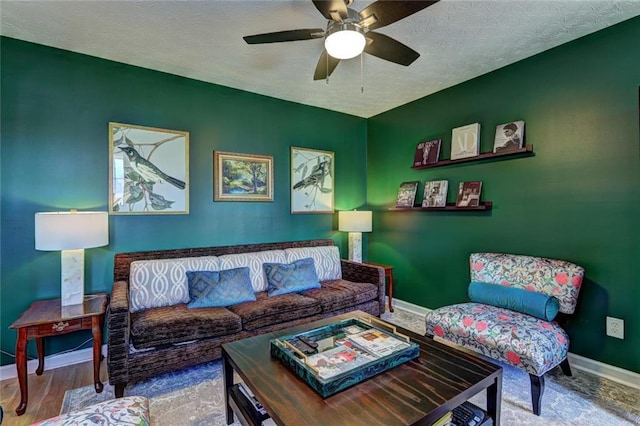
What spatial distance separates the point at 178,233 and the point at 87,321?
1.12m

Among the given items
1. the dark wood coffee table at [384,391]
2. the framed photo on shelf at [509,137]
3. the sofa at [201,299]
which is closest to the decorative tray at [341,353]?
the dark wood coffee table at [384,391]

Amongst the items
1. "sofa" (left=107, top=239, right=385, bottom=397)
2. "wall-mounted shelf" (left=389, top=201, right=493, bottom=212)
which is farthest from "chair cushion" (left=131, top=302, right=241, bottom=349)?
"wall-mounted shelf" (left=389, top=201, right=493, bottom=212)

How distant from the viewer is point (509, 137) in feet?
9.36

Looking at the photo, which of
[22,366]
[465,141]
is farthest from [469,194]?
[22,366]

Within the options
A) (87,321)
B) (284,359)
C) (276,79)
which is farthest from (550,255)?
(87,321)

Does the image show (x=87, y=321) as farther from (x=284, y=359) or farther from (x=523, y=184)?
(x=523, y=184)

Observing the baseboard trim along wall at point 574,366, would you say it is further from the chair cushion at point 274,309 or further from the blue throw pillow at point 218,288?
the chair cushion at point 274,309

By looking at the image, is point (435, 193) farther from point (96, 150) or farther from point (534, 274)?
point (96, 150)

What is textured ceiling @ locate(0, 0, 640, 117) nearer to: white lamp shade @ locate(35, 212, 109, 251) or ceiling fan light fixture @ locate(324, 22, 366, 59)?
ceiling fan light fixture @ locate(324, 22, 366, 59)

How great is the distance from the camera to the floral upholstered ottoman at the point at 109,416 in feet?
3.96

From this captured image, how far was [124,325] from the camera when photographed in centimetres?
203

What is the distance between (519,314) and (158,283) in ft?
9.41

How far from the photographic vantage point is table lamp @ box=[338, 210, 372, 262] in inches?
151

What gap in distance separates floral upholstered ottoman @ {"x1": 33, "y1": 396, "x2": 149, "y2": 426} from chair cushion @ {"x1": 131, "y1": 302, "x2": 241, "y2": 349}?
822 millimetres
